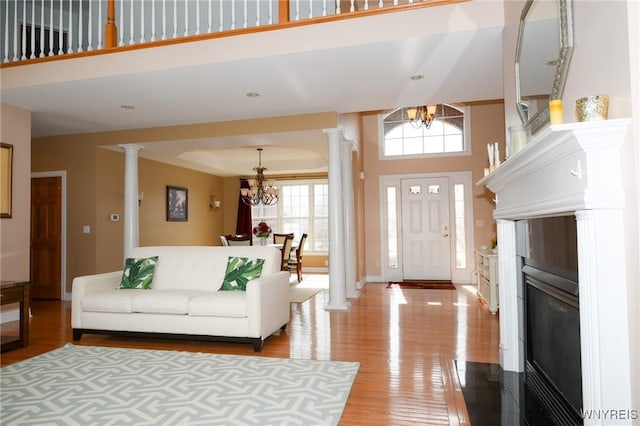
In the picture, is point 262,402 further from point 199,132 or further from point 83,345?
point 199,132

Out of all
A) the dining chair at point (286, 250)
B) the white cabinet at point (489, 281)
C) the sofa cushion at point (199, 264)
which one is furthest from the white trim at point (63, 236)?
the white cabinet at point (489, 281)

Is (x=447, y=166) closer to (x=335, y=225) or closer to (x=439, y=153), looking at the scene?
(x=439, y=153)

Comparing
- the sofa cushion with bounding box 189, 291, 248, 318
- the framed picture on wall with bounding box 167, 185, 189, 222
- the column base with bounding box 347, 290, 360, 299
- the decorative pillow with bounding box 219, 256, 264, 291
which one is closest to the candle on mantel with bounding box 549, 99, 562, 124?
the sofa cushion with bounding box 189, 291, 248, 318

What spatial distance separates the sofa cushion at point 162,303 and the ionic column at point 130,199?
2.38 m

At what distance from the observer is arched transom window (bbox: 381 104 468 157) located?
7516 mm

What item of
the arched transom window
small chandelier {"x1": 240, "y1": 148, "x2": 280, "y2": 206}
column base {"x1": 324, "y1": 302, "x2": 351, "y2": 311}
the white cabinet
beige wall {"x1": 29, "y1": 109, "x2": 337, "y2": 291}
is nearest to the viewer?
the white cabinet

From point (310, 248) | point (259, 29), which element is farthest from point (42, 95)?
point (310, 248)

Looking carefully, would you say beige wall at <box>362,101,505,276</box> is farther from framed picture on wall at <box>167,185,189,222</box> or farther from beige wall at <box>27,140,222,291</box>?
beige wall at <box>27,140,222,291</box>

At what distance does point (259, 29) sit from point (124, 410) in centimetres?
304

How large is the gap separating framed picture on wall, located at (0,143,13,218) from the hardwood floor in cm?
135

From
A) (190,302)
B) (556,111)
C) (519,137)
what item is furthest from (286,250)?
(556,111)

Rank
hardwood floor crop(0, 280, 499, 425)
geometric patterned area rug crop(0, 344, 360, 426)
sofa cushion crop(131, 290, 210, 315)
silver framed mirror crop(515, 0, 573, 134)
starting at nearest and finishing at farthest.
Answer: silver framed mirror crop(515, 0, 573, 134) → geometric patterned area rug crop(0, 344, 360, 426) → hardwood floor crop(0, 280, 499, 425) → sofa cushion crop(131, 290, 210, 315)

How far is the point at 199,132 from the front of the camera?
18.3 ft

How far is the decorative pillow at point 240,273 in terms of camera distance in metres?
Answer: 3.81
